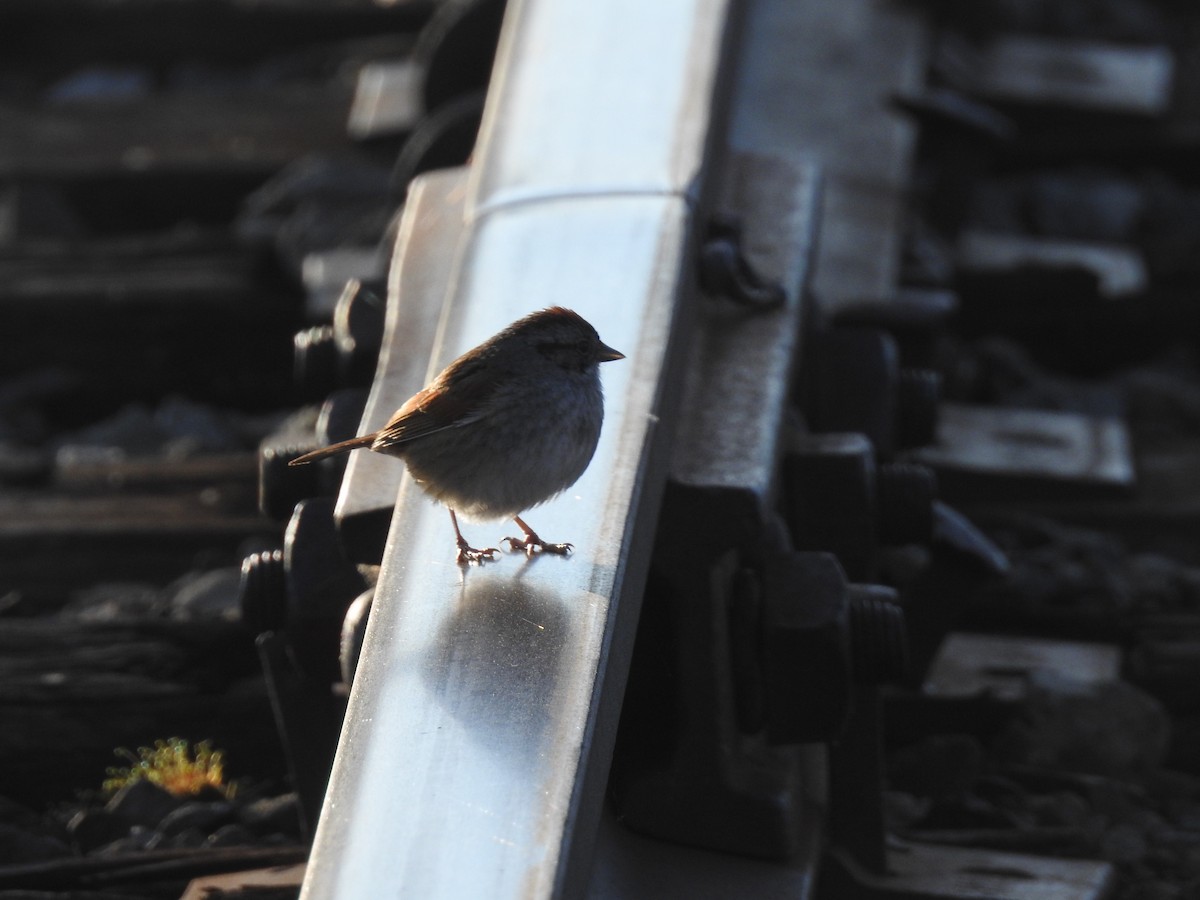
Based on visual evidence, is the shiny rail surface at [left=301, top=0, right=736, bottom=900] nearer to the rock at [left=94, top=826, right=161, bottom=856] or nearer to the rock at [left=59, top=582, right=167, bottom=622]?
the rock at [left=94, top=826, right=161, bottom=856]

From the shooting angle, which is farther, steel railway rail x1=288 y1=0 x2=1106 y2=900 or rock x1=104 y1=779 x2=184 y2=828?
rock x1=104 y1=779 x2=184 y2=828

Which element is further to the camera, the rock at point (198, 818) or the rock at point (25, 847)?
the rock at point (198, 818)

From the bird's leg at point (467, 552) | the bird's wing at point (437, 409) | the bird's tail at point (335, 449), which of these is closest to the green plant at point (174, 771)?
the bird's tail at point (335, 449)

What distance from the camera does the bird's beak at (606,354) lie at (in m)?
3.30

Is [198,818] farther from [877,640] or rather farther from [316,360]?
[877,640]

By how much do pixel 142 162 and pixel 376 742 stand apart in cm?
484

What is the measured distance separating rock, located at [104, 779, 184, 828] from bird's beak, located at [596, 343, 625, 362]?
1.32 m

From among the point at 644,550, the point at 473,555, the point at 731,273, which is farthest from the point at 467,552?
the point at 731,273

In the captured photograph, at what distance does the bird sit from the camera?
3238mm

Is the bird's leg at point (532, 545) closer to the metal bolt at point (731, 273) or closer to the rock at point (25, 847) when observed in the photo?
the metal bolt at point (731, 273)

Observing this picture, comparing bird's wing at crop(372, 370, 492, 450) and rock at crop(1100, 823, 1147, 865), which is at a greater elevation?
bird's wing at crop(372, 370, 492, 450)

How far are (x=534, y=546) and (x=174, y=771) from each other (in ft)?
3.85

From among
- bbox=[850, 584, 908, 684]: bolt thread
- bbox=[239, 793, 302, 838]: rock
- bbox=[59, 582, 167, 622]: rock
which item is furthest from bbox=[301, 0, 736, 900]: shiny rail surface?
bbox=[59, 582, 167, 622]: rock

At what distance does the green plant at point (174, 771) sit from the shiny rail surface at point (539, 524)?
0.86 m
